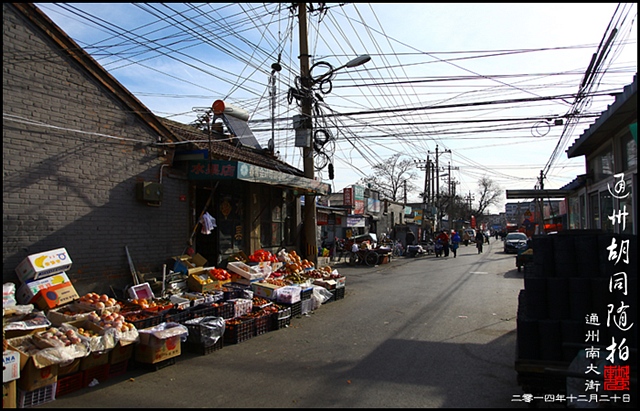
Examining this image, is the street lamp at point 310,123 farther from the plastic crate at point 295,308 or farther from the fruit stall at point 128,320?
the plastic crate at point 295,308

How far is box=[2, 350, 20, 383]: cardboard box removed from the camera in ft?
15.7

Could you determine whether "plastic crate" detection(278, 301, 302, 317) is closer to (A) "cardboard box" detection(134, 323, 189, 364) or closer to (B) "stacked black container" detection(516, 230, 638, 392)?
(A) "cardboard box" detection(134, 323, 189, 364)

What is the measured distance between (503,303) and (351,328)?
4.92 meters

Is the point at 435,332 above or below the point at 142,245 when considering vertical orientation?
below

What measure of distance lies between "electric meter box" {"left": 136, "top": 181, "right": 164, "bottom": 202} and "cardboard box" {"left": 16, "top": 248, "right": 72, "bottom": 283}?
234cm

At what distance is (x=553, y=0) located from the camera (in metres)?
3.48

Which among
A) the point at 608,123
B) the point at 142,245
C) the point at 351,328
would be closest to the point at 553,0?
the point at 608,123

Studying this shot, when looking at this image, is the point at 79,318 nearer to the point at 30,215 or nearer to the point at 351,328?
the point at 30,215

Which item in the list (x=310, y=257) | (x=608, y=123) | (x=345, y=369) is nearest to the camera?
(x=345, y=369)

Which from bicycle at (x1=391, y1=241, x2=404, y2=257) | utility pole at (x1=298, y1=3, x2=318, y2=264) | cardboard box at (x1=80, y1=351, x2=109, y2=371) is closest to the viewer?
cardboard box at (x1=80, y1=351, x2=109, y2=371)

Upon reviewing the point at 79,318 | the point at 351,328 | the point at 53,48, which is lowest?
the point at 351,328

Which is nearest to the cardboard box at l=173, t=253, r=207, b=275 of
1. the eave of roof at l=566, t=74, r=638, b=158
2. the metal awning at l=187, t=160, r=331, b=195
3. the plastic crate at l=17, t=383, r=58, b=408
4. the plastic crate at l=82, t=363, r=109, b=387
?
the metal awning at l=187, t=160, r=331, b=195

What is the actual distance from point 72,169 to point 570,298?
28.6ft

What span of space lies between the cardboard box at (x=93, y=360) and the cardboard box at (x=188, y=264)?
15.7ft
